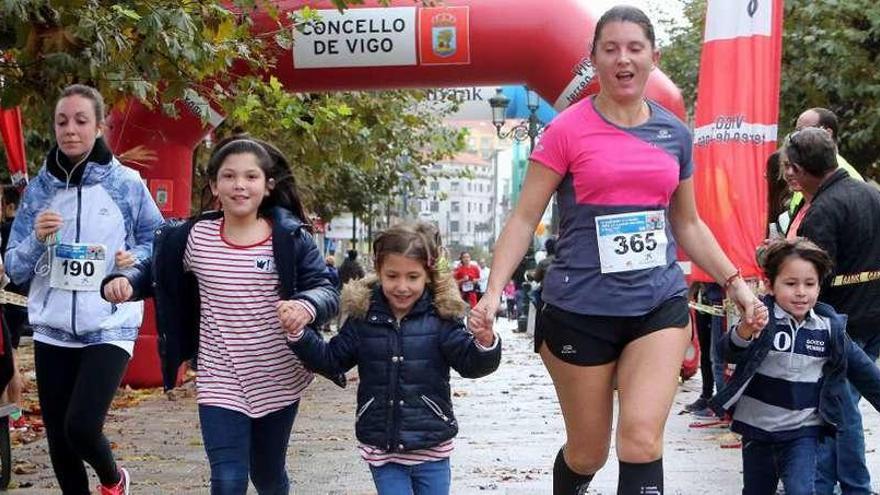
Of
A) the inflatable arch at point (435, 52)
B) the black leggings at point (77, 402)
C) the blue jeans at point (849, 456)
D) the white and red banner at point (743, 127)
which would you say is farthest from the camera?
the inflatable arch at point (435, 52)

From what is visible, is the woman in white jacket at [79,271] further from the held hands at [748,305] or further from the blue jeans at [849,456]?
the blue jeans at [849,456]

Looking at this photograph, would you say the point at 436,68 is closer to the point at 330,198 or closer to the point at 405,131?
the point at 405,131

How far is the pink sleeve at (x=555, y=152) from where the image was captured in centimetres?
509

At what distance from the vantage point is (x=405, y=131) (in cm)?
2292

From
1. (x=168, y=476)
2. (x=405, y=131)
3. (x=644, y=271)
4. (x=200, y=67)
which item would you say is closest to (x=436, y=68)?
(x=200, y=67)

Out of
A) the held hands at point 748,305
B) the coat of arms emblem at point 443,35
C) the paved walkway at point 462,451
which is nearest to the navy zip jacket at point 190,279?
the held hands at point 748,305

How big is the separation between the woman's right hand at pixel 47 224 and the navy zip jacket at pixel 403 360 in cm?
148

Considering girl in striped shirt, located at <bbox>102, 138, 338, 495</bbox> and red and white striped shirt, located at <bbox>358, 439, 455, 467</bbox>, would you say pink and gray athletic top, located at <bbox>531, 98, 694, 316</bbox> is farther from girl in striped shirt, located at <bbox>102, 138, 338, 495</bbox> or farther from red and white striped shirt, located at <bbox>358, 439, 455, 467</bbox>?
girl in striped shirt, located at <bbox>102, 138, 338, 495</bbox>

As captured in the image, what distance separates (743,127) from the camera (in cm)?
1048

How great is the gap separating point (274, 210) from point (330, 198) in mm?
25425

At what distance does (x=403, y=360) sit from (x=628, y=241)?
91cm

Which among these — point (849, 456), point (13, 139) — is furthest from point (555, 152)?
point (13, 139)

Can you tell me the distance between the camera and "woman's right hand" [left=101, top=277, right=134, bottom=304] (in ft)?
17.5

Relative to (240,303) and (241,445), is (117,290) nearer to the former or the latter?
(240,303)
